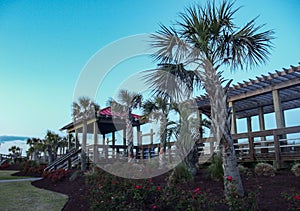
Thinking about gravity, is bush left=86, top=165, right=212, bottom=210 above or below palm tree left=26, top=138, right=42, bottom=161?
below

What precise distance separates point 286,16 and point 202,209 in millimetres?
8332

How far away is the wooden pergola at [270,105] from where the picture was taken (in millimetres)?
6961

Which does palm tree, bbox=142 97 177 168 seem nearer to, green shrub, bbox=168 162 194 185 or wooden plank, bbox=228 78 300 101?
green shrub, bbox=168 162 194 185

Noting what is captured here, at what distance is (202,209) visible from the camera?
3395 millimetres

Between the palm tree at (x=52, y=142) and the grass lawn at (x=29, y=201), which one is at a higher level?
the palm tree at (x=52, y=142)

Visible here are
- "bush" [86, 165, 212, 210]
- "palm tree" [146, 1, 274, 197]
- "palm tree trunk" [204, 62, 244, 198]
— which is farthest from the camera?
"palm tree" [146, 1, 274, 197]

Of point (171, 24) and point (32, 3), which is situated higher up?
point (32, 3)

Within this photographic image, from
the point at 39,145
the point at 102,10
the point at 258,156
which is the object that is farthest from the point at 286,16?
the point at 39,145

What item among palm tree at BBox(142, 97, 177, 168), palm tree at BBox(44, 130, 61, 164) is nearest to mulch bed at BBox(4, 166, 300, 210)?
palm tree at BBox(142, 97, 177, 168)

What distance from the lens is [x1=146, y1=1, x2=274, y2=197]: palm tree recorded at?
457 cm

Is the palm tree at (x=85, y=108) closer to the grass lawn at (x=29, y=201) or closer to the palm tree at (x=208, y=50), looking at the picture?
the grass lawn at (x=29, y=201)

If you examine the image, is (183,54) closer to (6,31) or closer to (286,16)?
(286,16)

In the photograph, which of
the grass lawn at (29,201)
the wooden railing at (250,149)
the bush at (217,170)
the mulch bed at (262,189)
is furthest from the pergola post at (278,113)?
the grass lawn at (29,201)

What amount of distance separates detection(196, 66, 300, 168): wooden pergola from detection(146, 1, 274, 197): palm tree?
313cm
